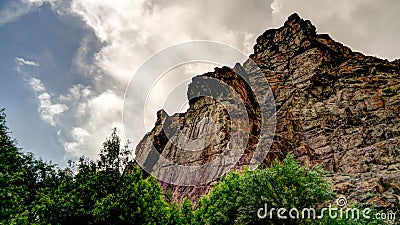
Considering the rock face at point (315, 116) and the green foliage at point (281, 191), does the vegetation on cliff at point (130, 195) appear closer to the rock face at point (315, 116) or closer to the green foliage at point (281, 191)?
the green foliage at point (281, 191)

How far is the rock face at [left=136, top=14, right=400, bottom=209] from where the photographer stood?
44312mm

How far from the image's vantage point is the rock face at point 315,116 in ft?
145

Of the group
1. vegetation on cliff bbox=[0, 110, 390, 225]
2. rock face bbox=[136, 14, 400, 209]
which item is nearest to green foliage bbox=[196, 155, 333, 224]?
vegetation on cliff bbox=[0, 110, 390, 225]

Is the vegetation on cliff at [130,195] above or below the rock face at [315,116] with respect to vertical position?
below

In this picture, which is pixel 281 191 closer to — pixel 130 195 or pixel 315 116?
pixel 130 195

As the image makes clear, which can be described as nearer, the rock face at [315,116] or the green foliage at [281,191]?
the green foliage at [281,191]

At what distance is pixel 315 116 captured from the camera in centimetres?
5628

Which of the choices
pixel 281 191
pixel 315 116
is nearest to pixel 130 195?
pixel 281 191

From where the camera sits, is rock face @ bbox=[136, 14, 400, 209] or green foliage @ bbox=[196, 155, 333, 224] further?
rock face @ bbox=[136, 14, 400, 209]

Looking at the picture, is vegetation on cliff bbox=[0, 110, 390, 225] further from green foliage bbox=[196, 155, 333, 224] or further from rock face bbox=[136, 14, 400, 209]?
rock face bbox=[136, 14, 400, 209]

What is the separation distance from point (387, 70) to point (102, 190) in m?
54.5

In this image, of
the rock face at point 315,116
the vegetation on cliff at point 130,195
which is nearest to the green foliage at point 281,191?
the vegetation on cliff at point 130,195

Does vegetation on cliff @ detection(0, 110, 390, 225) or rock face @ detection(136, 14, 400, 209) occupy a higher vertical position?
rock face @ detection(136, 14, 400, 209)

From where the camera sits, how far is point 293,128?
57.3 m
